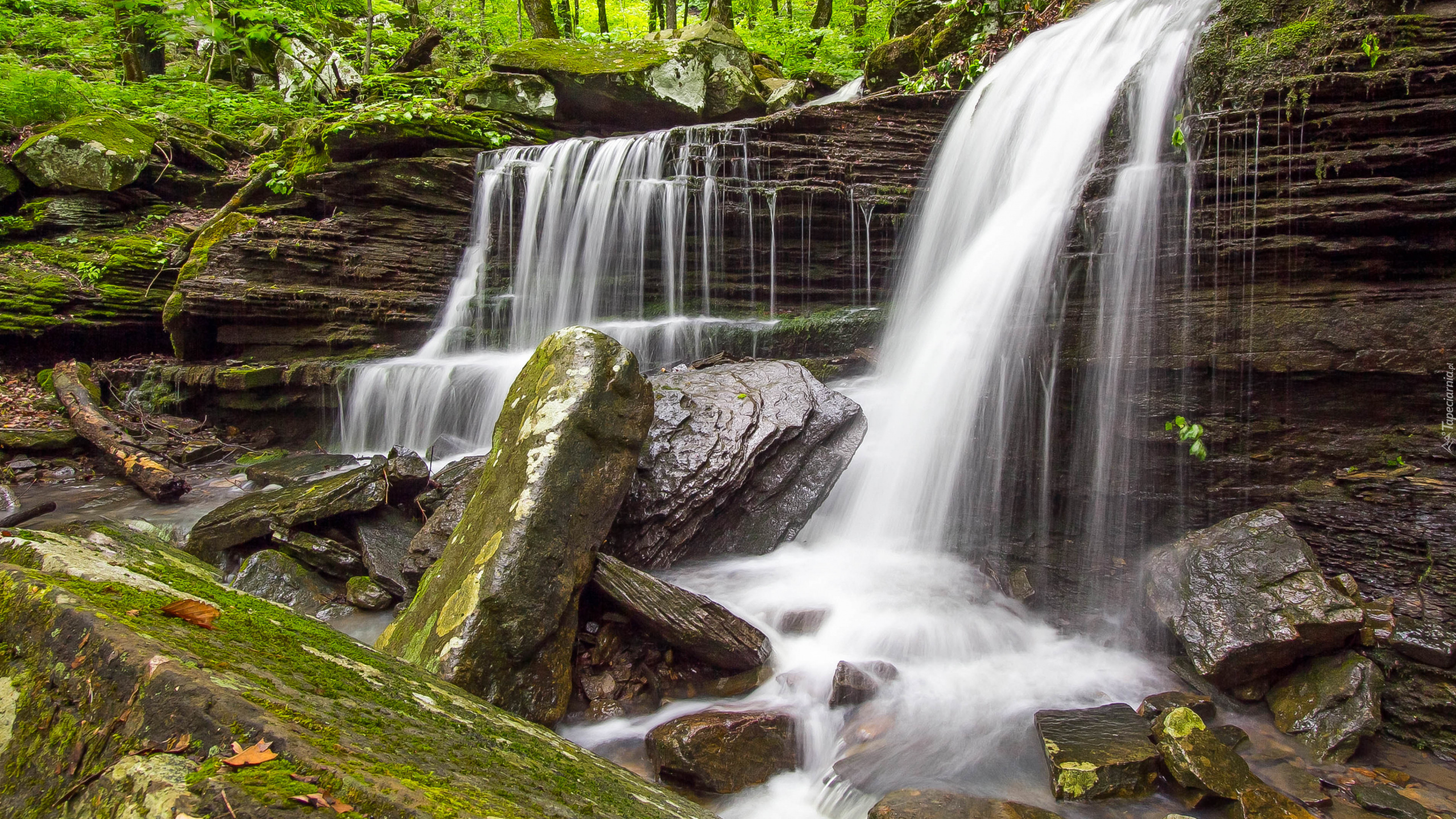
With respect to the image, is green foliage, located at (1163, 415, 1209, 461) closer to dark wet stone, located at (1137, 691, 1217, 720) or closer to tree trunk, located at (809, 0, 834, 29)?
dark wet stone, located at (1137, 691, 1217, 720)

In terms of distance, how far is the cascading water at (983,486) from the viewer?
363 cm

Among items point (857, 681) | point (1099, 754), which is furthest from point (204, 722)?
point (1099, 754)

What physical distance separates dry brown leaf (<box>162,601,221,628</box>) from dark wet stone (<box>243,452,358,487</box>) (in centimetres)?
608

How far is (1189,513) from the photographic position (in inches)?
188

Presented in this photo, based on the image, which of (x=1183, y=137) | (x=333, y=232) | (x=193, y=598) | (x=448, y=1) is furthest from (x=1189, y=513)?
(x=448, y=1)

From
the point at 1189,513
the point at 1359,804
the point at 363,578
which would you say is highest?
the point at 1189,513

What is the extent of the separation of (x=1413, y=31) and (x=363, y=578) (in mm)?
8297

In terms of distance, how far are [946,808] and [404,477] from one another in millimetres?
4761

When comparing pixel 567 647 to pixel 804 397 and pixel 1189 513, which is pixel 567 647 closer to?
pixel 804 397

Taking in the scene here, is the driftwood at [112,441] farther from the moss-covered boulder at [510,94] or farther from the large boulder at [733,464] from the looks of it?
the moss-covered boulder at [510,94]

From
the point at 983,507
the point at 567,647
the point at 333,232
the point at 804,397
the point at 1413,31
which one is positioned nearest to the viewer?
the point at 567,647

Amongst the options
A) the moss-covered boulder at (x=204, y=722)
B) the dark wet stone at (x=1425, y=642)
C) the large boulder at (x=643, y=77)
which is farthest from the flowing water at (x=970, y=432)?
the large boulder at (x=643, y=77)

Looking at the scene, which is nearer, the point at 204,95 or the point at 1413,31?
the point at 1413,31

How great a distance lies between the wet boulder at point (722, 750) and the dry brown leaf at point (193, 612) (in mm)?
Result: 2159
